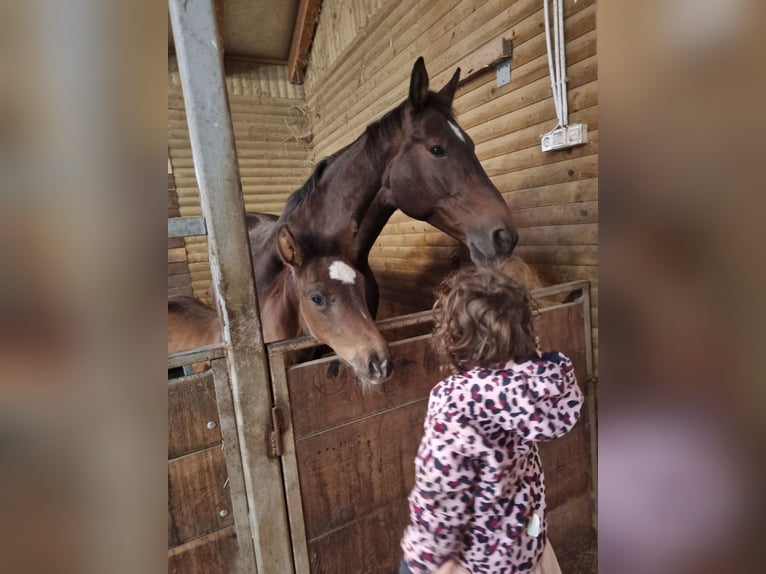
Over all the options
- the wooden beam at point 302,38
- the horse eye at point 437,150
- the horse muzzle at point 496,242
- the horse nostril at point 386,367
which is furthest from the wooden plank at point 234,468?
the wooden beam at point 302,38

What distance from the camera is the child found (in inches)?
31.1

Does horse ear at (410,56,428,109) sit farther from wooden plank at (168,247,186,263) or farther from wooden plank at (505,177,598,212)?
wooden plank at (168,247,186,263)

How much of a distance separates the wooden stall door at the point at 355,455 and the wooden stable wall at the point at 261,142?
15.0ft

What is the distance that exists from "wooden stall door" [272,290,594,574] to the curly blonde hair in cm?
47

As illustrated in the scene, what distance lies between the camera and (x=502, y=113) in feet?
7.06

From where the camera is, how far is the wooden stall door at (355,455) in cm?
122

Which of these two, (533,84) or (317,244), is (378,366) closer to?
(317,244)

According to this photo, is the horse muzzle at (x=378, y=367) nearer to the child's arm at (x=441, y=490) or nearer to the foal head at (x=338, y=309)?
the foal head at (x=338, y=309)

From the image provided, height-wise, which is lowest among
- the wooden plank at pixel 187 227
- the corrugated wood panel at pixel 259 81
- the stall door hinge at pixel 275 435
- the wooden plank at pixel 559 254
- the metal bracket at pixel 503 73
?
the stall door hinge at pixel 275 435

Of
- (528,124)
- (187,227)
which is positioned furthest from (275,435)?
(528,124)

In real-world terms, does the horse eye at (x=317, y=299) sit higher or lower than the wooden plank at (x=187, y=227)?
lower
